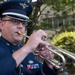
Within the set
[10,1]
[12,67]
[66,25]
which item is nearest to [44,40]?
[12,67]

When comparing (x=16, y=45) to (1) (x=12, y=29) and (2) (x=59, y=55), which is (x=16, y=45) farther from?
(2) (x=59, y=55)

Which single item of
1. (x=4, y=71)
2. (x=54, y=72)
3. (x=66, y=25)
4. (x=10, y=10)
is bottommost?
(x=66, y=25)

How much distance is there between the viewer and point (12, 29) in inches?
116

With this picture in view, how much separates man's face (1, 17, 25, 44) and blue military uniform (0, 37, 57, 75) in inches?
2.8

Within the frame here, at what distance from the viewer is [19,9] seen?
3.16 metres

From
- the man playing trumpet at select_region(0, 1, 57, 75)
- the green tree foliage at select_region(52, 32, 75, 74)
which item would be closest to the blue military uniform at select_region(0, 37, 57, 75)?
the man playing trumpet at select_region(0, 1, 57, 75)

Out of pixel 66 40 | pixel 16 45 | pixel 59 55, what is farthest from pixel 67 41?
pixel 59 55

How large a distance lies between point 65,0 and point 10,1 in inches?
261

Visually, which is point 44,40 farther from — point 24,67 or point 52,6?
point 52,6

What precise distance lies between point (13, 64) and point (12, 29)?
423 mm

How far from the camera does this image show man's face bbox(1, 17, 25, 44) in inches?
115

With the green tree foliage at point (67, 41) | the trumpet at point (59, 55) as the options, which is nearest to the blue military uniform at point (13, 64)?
the trumpet at point (59, 55)

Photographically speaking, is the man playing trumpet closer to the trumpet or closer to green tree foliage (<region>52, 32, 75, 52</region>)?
the trumpet

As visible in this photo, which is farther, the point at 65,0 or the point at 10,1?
the point at 65,0
